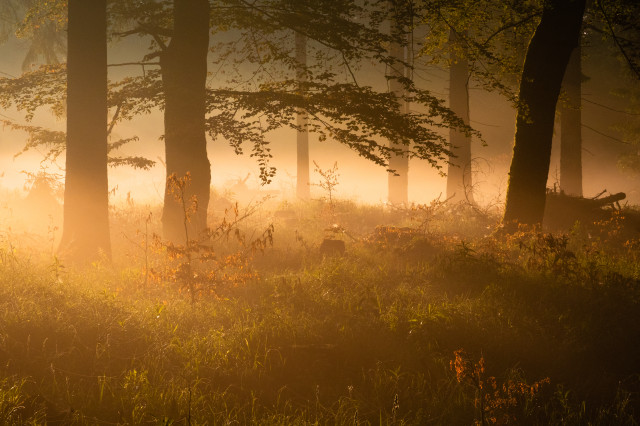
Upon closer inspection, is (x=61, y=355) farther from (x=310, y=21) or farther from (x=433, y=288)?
(x=310, y=21)

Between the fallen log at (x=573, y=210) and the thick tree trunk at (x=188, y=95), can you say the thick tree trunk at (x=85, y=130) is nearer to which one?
the thick tree trunk at (x=188, y=95)

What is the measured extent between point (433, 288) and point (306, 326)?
2.23 metres

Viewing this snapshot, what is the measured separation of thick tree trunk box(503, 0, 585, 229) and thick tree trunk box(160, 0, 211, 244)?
5.59 meters

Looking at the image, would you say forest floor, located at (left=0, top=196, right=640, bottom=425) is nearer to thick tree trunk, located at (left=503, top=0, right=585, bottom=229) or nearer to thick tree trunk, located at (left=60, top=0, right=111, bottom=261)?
thick tree trunk, located at (left=60, top=0, right=111, bottom=261)

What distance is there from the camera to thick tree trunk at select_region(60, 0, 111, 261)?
7703 mm

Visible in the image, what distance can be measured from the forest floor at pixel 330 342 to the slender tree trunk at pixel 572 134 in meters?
8.77

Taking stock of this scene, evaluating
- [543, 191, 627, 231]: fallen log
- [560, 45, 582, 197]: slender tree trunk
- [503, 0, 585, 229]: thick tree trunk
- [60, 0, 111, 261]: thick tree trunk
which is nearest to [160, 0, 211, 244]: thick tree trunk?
[60, 0, 111, 261]: thick tree trunk

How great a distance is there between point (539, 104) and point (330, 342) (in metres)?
6.18

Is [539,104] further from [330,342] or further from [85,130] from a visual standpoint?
[85,130]

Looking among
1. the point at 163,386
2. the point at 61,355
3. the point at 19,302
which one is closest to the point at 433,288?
the point at 163,386

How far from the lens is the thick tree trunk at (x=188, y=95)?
8211mm

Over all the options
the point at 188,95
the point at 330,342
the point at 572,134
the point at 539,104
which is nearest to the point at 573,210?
the point at 539,104

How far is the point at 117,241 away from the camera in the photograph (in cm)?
990

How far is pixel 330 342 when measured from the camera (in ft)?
15.1
